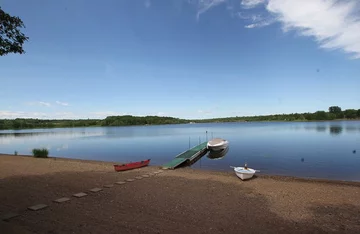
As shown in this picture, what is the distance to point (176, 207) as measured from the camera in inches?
337

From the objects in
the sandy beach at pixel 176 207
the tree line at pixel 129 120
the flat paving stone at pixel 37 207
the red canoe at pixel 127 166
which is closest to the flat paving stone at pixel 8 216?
the sandy beach at pixel 176 207

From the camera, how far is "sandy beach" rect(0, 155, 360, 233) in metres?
6.67

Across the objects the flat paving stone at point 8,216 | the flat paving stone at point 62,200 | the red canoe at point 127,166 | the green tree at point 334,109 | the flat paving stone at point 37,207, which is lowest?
the red canoe at point 127,166

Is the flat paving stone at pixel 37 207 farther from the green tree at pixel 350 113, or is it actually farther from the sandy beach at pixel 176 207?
the green tree at pixel 350 113

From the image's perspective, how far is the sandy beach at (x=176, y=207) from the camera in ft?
21.9

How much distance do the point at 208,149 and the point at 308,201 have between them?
23.2 m

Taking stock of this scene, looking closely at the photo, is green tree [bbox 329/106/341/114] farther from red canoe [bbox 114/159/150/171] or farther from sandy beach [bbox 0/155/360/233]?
sandy beach [bbox 0/155/360/233]

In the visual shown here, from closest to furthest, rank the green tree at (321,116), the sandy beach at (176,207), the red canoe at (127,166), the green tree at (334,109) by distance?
the sandy beach at (176,207) → the red canoe at (127,166) → the green tree at (321,116) → the green tree at (334,109)

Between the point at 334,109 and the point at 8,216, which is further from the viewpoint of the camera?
the point at 334,109

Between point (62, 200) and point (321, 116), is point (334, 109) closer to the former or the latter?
point (321, 116)

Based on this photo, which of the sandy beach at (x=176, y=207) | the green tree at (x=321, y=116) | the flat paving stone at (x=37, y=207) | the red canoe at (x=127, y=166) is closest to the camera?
the sandy beach at (x=176, y=207)

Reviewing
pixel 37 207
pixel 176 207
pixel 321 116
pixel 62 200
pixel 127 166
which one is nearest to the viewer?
pixel 37 207

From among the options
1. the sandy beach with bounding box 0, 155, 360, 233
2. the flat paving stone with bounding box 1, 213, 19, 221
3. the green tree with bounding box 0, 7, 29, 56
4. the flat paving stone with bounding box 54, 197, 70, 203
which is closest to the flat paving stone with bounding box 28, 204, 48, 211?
the sandy beach with bounding box 0, 155, 360, 233

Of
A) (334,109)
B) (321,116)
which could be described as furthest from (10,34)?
(334,109)
